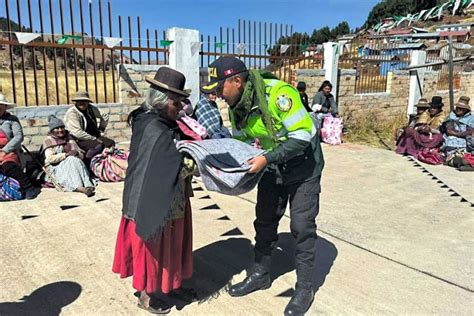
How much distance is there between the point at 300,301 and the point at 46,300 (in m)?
1.73

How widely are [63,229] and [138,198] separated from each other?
7.13 feet

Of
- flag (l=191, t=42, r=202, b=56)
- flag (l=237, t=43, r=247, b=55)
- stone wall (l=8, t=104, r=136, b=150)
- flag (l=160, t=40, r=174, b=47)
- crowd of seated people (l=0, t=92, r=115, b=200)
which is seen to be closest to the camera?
crowd of seated people (l=0, t=92, r=115, b=200)

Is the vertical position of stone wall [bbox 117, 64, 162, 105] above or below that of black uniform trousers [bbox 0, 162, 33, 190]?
above

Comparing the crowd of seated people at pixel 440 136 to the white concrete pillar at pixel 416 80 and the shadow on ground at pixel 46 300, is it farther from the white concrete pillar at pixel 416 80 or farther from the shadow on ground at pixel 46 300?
the shadow on ground at pixel 46 300

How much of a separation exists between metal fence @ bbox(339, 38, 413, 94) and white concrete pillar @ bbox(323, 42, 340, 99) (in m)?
0.95

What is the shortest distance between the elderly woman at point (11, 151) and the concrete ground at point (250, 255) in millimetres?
307

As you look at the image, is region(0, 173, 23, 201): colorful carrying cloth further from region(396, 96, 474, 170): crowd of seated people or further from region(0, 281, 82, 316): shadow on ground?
region(396, 96, 474, 170): crowd of seated people

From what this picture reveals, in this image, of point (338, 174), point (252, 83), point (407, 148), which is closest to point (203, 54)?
point (338, 174)

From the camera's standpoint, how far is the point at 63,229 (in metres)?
4.04

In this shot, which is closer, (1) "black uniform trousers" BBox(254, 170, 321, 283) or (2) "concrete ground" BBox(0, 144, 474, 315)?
(1) "black uniform trousers" BBox(254, 170, 321, 283)

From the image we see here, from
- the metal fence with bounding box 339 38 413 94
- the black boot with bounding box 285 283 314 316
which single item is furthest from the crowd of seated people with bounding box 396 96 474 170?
the black boot with bounding box 285 283 314 316

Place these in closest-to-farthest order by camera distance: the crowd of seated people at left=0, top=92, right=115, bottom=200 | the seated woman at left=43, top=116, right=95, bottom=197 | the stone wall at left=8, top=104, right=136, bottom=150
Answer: the crowd of seated people at left=0, top=92, right=115, bottom=200 → the seated woman at left=43, top=116, right=95, bottom=197 → the stone wall at left=8, top=104, right=136, bottom=150

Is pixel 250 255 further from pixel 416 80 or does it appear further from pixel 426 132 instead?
pixel 416 80

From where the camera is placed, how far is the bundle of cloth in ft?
7.48
